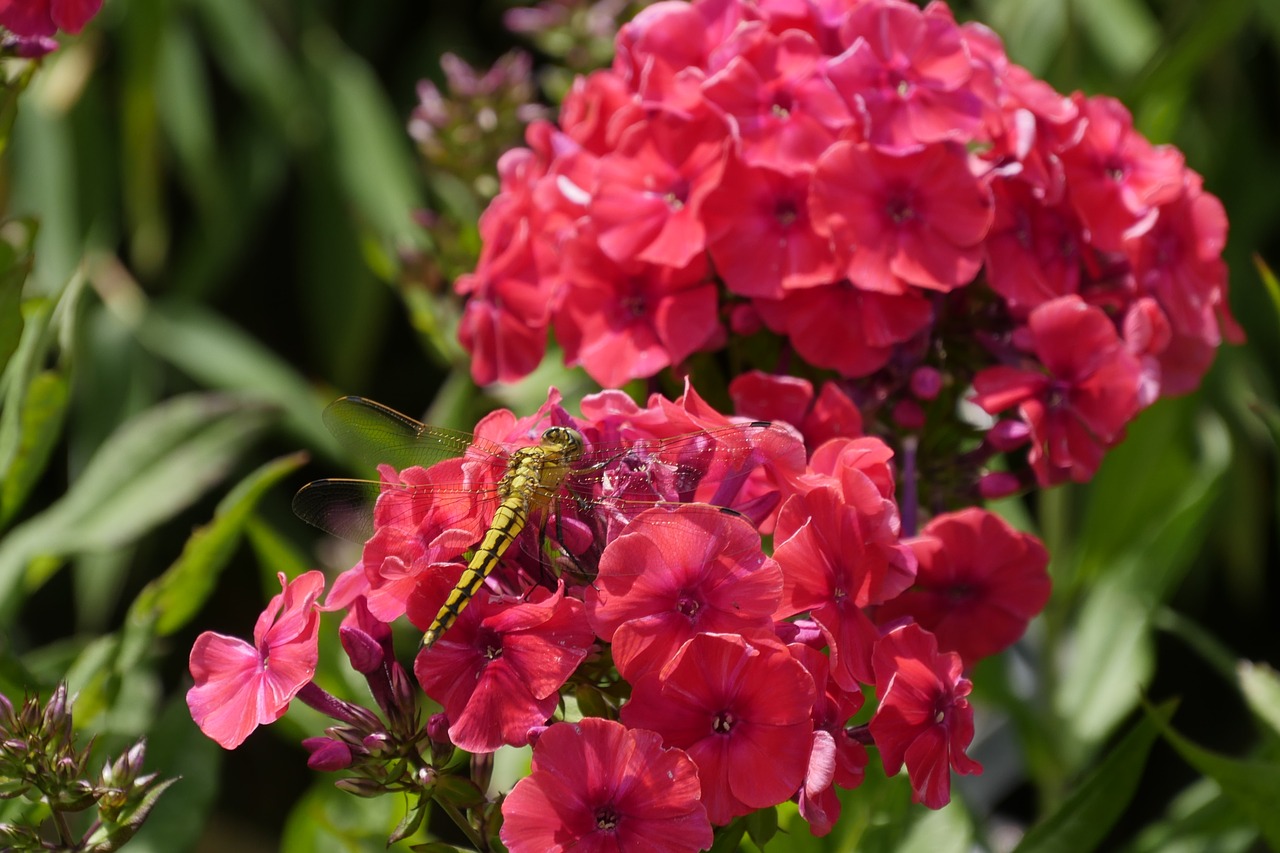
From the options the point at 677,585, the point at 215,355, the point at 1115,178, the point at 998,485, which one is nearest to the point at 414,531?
the point at 677,585

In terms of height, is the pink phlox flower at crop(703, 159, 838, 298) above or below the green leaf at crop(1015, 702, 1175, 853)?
above

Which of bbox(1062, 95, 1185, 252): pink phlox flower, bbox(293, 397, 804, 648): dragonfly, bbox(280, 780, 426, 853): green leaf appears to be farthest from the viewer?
bbox(280, 780, 426, 853): green leaf

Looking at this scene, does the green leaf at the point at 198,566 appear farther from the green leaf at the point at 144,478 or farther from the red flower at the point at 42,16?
the red flower at the point at 42,16

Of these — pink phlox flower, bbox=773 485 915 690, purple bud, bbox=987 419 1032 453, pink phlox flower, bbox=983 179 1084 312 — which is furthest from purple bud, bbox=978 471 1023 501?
pink phlox flower, bbox=773 485 915 690

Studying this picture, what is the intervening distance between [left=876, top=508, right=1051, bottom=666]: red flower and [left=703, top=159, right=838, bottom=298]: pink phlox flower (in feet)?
0.72

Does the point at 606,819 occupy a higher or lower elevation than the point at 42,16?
lower

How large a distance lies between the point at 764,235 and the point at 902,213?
0.11 meters

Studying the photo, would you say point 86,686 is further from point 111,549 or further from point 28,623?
point 28,623

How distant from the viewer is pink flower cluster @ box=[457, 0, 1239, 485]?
37.9 inches

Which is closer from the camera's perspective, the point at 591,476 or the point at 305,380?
the point at 591,476

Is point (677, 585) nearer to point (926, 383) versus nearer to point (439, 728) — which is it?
point (439, 728)

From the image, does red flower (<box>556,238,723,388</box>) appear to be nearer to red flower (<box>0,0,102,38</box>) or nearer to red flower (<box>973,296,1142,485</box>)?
red flower (<box>973,296,1142,485</box>)

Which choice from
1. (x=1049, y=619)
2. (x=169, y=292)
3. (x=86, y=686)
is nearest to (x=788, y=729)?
(x=86, y=686)

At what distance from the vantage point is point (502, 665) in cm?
71
